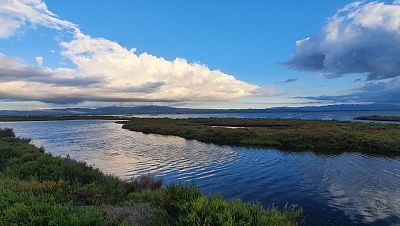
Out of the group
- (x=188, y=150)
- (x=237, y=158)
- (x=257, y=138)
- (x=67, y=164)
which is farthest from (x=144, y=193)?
(x=257, y=138)

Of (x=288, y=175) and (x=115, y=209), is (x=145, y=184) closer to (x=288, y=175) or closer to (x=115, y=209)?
(x=115, y=209)

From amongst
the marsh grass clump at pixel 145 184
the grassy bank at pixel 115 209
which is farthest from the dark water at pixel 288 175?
the grassy bank at pixel 115 209

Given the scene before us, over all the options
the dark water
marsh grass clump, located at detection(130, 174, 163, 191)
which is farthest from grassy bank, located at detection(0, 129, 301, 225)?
the dark water

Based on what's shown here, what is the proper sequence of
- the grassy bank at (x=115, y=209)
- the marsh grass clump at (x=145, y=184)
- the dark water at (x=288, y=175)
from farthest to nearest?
the marsh grass clump at (x=145, y=184)
the dark water at (x=288, y=175)
the grassy bank at (x=115, y=209)

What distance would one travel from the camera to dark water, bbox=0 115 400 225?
55.0 feet

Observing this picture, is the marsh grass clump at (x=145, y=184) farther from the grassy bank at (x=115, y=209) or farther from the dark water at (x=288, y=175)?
the dark water at (x=288, y=175)

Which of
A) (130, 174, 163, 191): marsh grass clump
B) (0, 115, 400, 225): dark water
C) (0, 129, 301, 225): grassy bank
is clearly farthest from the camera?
(130, 174, 163, 191): marsh grass clump

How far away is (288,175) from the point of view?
2538cm

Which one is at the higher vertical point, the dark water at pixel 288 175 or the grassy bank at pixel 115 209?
the grassy bank at pixel 115 209

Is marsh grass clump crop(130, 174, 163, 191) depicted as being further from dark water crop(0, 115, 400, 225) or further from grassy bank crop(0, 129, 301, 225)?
dark water crop(0, 115, 400, 225)

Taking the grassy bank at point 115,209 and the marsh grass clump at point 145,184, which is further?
the marsh grass clump at point 145,184

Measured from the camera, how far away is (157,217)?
10.3 metres

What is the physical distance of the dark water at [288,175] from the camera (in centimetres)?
1677

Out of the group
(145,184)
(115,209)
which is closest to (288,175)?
(145,184)
